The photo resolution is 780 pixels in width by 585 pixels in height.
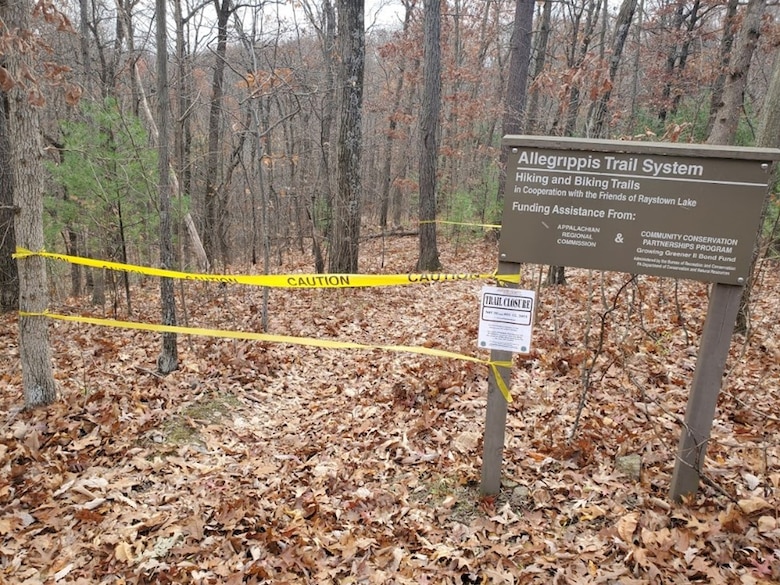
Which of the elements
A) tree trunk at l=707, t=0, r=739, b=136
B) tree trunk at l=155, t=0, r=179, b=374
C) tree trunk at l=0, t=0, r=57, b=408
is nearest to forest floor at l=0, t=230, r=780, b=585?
tree trunk at l=155, t=0, r=179, b=374

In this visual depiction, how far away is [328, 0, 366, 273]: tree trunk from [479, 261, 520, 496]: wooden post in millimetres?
7174

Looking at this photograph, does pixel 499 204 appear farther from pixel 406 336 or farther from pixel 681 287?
pixel 406 336

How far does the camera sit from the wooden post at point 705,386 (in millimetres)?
3018

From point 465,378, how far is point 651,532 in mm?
2807

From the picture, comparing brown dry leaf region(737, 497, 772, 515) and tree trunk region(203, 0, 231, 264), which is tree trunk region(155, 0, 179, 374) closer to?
brown dry leaf region(737, 497, 772, 515)

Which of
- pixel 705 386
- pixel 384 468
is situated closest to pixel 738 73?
pixel 705 386

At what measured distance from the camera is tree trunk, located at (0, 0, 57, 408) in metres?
4.07

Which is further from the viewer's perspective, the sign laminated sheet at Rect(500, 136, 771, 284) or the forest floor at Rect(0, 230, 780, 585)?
the forest floor at Rect(0, 230, 780, 585)

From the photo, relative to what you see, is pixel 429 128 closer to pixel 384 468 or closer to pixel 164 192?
pixel 164 192

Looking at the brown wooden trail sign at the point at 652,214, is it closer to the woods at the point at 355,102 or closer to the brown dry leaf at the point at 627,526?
the brown dry leaf at the point at 627,526

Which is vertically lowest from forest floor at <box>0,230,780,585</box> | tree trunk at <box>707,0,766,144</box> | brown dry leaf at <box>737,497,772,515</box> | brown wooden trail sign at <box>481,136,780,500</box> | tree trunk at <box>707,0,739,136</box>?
forest floor at <box>0,230,780,585</box>

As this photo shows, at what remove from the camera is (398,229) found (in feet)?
65.7

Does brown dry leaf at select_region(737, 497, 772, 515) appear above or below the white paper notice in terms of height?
below

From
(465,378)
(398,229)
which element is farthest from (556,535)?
(398,229)
